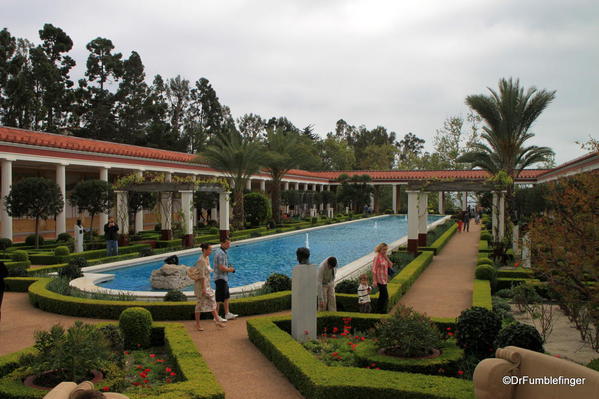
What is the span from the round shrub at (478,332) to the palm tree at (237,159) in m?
20.4

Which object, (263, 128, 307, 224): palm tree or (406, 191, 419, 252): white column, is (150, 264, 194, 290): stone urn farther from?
(263, 128, 307, 224): palm tree

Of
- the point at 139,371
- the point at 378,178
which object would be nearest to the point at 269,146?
the point at 378,178

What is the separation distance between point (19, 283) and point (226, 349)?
7486mm

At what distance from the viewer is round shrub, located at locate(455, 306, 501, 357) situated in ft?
20.8

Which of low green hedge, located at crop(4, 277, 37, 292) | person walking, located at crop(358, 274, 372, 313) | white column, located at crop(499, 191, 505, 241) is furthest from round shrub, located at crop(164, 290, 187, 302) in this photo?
white column, located at crop(499, 191, 505, 241)

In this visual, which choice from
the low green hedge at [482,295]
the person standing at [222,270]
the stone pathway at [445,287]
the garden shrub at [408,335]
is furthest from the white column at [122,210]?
the garden shrub at [408,335]

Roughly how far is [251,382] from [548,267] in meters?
3.99

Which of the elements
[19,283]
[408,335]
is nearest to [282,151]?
[19,283]

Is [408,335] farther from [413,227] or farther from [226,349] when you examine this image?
[413,227]

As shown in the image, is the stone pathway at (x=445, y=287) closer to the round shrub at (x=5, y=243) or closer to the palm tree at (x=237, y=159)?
the palm tree at (x=237, y=159)

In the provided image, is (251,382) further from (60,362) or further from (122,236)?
(122,236)

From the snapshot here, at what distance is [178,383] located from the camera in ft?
16.9

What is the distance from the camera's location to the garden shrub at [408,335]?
6074 mm

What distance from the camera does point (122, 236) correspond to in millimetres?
20250
